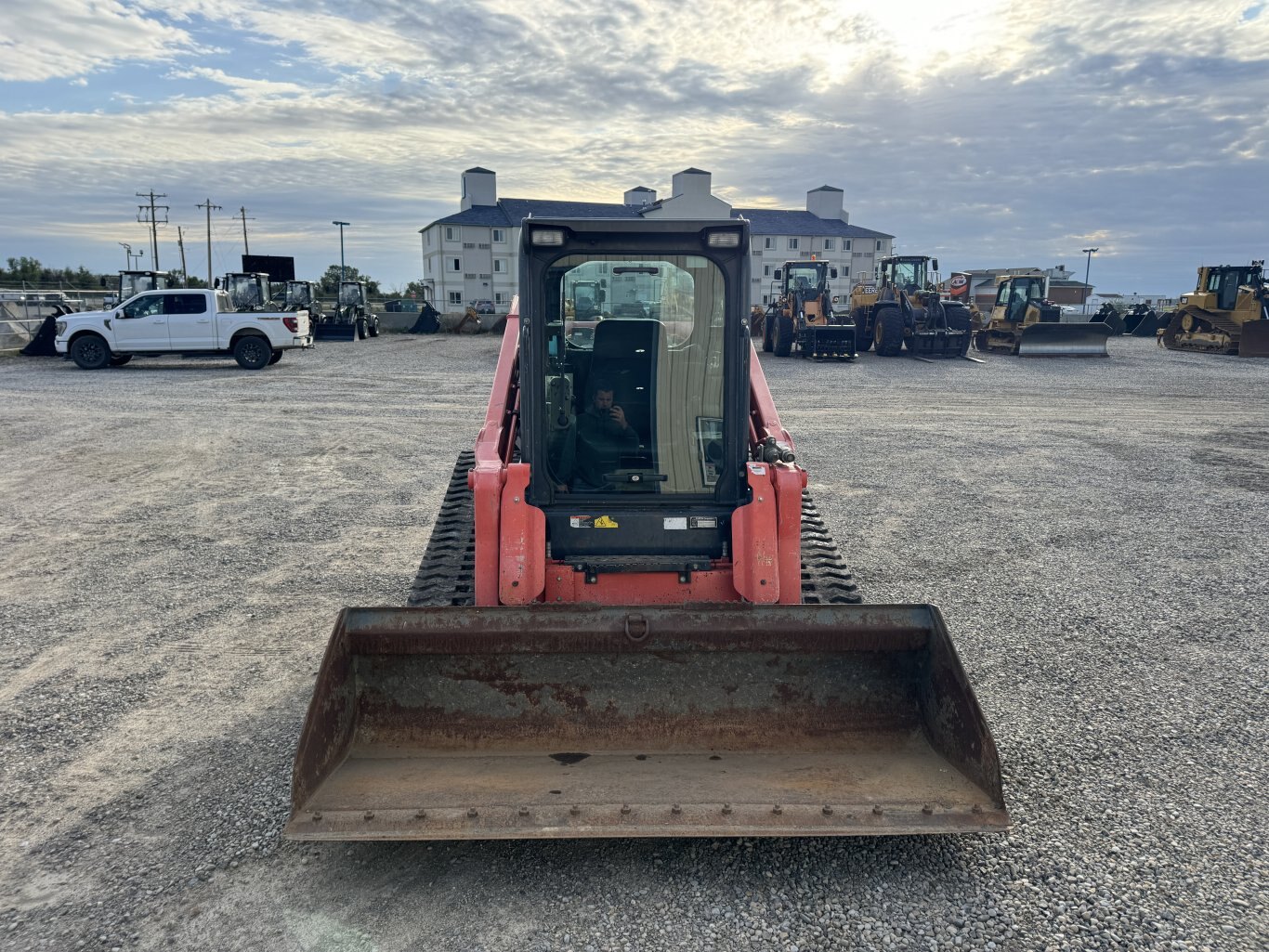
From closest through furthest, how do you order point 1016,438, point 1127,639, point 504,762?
1. point 504,762
2. point 1127,639
3. point 1016,438

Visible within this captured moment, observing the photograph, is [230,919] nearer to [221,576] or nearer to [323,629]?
[323,629]

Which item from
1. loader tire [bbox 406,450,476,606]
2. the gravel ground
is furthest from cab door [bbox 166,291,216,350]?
loader tire [bbox 406,450,476,606]

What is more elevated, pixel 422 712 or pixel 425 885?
pixel 422 712

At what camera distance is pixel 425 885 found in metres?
3.25

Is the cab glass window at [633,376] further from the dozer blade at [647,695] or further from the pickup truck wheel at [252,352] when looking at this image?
the pickup truck wheel at [252,352]

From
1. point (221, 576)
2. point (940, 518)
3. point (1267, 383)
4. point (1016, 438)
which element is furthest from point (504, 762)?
point (1267, 383)

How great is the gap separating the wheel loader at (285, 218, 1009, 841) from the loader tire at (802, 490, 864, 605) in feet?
0.15

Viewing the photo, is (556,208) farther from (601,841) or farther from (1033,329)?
(601,841)

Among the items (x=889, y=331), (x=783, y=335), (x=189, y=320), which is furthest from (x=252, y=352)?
(x=889, y=331)

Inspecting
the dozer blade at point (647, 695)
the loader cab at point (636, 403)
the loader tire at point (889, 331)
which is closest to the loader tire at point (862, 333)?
the loader tire at point (889, 331)

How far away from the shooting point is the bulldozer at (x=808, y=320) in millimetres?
24656

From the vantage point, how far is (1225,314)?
28703mm

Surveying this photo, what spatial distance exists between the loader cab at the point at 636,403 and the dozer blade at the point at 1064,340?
26.1 m

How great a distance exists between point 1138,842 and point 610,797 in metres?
2.06
